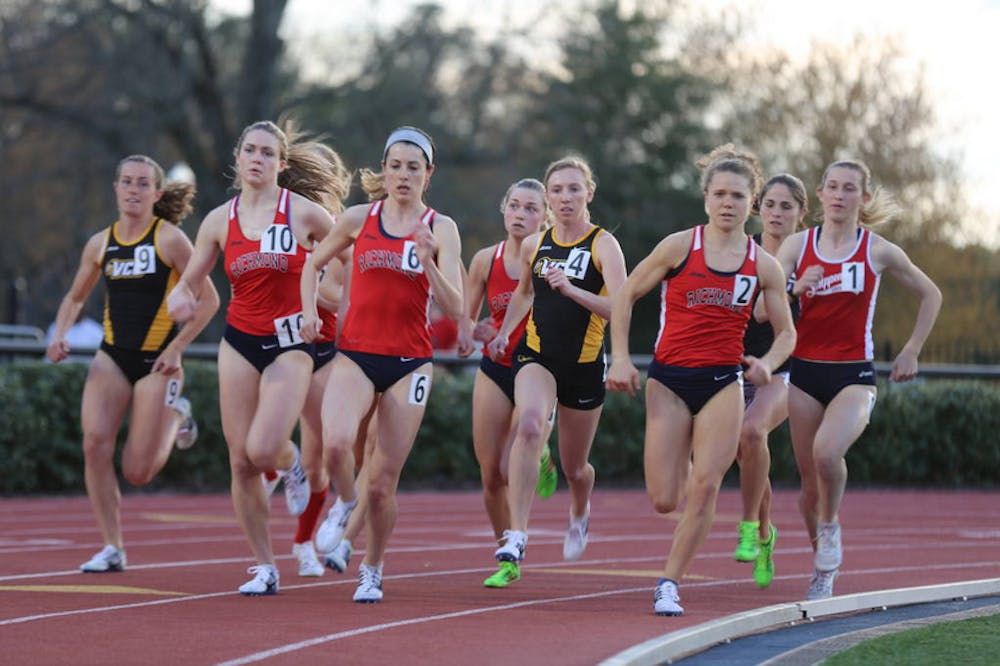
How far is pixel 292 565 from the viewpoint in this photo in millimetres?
10258

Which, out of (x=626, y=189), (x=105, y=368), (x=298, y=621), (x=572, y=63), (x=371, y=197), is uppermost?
(x=572, y=63)

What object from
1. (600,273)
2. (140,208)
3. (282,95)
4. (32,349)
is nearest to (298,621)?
(600,273)

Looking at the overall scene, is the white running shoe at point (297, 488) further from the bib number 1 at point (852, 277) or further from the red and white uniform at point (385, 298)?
the bib number 1 at point (852, 277)

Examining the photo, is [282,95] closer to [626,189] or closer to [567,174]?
[626,189]

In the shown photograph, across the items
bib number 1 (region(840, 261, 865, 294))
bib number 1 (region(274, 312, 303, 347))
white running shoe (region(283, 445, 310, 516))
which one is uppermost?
bib number 1 (region(840, 261, 865, 294))

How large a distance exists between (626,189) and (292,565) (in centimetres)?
3212

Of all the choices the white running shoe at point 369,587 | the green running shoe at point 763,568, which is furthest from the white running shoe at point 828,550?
the white running shoe at point 369,587

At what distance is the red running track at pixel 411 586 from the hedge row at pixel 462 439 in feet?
2.34

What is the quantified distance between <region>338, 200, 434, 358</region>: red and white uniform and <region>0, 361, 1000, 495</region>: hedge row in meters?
8.59

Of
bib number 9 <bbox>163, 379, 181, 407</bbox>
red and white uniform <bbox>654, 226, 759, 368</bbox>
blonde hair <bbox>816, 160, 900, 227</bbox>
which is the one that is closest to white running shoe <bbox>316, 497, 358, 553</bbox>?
bib number 9 <bbox>163, 379, 181, 407</bbox>

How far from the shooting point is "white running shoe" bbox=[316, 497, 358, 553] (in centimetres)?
872

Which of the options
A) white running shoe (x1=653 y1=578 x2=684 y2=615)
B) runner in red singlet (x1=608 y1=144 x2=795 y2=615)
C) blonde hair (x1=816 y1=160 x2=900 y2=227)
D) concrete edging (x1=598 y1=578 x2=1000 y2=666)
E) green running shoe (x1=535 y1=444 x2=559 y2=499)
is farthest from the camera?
green running shoe (x1=535 y1=444 x2=559 y2=499)

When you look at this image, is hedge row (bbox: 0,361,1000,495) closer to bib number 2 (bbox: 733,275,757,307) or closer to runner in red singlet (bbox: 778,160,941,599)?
runner in red singlet (bbox: 778,160,941,599)

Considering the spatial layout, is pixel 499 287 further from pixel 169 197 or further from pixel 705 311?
pixel 705 311
